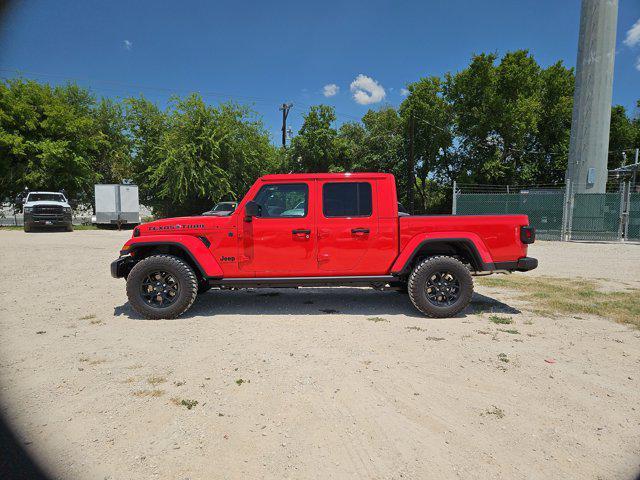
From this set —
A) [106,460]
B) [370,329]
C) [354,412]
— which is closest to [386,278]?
[370,329]

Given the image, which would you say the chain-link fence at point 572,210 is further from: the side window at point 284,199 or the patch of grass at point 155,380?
the patch of grass at point 155,380

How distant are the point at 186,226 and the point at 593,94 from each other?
66.0ft

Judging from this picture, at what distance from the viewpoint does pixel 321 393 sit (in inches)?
118

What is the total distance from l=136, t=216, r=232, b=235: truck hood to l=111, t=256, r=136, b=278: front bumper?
0.46 m

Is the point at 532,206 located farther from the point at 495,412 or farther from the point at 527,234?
the point at 495,412

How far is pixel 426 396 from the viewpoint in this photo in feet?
9.68

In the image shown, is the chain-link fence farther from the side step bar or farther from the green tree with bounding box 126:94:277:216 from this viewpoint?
the green tree with bounding box 126:94:277:216

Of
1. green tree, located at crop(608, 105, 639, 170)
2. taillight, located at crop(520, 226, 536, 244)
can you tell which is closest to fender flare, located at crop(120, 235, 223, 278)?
taillight, located at crop(520, 226, 536, 244)

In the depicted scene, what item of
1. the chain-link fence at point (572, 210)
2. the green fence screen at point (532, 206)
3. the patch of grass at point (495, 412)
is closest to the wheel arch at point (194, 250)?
the patch of grass at point (495, 412)

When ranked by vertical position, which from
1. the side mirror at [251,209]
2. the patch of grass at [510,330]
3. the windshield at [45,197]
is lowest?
the patch of grass at [510,330]

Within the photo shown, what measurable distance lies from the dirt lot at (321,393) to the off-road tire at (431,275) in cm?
21

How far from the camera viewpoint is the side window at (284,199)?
5.05 metres

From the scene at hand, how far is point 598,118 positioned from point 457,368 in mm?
19636

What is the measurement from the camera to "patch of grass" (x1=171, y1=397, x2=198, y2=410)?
281cm
